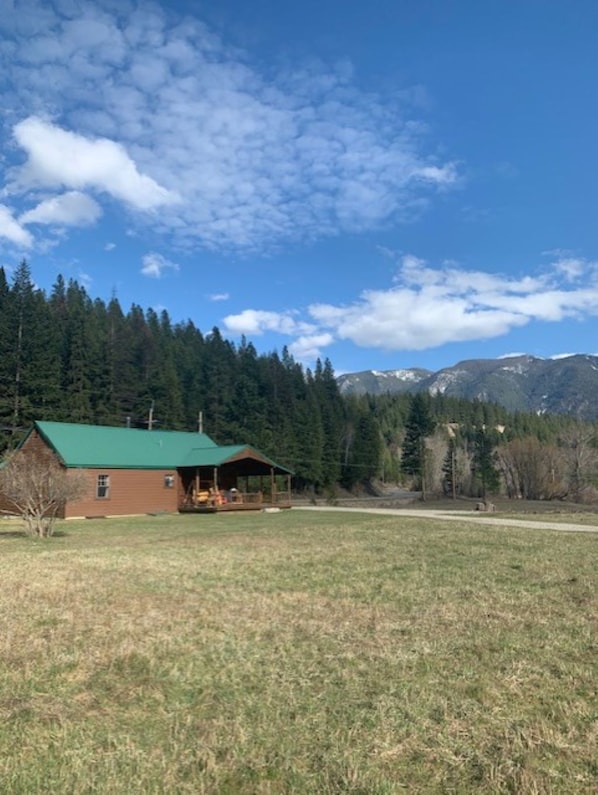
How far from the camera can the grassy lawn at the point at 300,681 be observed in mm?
3365

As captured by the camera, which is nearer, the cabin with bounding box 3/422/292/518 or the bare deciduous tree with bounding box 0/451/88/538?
the bare deciduous tree with bounding box 0/451/88/538

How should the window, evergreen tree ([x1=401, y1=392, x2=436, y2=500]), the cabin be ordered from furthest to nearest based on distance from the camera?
evergreen tree ([x1=401, y1=392, x2=436, y2=500]) < the window < the cabin

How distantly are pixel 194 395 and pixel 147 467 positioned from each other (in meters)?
34.2

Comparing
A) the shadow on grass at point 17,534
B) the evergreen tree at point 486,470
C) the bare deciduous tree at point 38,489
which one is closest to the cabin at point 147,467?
the shadow on grass at point 17,534

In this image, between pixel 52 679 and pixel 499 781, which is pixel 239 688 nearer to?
pixel 52 679

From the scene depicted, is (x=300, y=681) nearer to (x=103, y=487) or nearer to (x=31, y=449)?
(x=103, y=487)

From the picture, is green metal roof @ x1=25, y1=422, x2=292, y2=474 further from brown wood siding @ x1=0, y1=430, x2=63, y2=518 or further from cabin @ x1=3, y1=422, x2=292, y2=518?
brown wood siding @ x1=0, y1=430, x2=63, y2=518

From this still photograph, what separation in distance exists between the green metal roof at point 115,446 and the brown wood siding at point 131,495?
38 cm

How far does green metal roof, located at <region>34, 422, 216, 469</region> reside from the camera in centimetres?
2994

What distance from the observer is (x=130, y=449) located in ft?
109

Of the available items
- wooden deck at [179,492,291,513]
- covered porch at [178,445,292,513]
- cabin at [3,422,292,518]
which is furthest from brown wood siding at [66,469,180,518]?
covered porch at [178,445,292,513]

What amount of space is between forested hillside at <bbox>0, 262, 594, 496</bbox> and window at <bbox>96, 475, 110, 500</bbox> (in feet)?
48.7

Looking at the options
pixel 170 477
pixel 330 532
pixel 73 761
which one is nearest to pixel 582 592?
pixel 73 761

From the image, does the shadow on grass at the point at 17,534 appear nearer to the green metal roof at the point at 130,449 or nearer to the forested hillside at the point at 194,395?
the green metal roof at the point at 130,449
